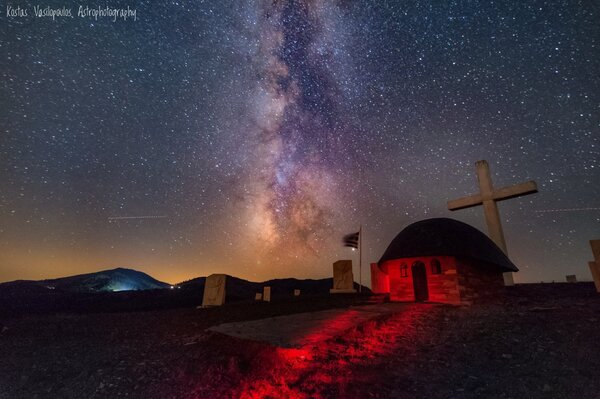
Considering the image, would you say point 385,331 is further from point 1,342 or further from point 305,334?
point 1,342

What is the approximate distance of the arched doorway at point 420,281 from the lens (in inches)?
456

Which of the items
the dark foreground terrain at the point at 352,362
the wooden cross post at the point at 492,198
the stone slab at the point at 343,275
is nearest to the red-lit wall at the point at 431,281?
the dark foreground terrain at the point at 352,362

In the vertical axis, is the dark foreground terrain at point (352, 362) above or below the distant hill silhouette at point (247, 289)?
below

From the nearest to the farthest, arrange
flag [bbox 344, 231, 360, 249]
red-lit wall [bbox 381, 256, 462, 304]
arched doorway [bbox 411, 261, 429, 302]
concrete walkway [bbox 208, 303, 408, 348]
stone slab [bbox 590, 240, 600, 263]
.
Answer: concrete walkway [bbox 208, 303, 408, 348] < stone slab [bbox 590, 240, 600, 263] < red-lit wall [bbox 381, 256, 462, 304] < arched doorway [bbox 411, 261, 429, 302] < flag [bbox 344, 231, 360, 249]

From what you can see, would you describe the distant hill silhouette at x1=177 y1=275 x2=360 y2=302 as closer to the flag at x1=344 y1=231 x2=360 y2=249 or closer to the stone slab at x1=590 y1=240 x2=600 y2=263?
the flag at x1=344 y1=231 x2=360 y2=249

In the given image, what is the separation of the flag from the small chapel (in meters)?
4.11

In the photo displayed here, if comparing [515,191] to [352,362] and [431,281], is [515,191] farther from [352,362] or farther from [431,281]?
[352,362]

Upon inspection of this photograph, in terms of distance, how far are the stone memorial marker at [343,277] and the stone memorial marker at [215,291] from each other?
7.22 m

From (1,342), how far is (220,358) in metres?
6.98

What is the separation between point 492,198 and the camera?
44.7ft

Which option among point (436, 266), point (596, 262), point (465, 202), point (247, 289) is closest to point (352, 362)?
point (436, 266)

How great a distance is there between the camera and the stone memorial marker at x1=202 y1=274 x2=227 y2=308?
14.1m

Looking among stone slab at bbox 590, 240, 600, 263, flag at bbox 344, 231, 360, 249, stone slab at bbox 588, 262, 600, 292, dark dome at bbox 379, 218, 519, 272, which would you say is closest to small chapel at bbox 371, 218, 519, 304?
dark dome at bbox 379, 218, 519, 272

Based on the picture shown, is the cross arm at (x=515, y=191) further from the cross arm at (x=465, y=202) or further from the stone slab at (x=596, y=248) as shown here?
the stone slab at (x=596, y=248)
